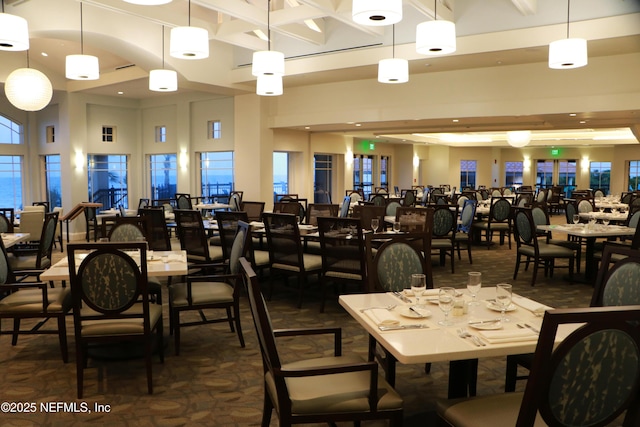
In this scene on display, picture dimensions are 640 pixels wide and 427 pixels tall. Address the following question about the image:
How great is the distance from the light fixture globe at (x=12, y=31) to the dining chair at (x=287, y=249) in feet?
9.82

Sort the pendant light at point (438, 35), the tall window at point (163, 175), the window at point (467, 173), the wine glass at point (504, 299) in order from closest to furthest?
the wine glass at point (504, 299) < the pendant light at point (438, 35) < the tall window at point (163, 175) < the window at point (467, 173)

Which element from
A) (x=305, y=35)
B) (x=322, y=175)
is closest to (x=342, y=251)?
(x=305, y=35)

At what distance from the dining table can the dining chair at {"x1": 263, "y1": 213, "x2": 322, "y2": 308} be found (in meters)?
2.61

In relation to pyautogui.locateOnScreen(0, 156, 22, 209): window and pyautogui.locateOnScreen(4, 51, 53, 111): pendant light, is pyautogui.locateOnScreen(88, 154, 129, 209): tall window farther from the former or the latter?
pyautogui.locateOnScreen(4, 51, 53, 111): pendant light

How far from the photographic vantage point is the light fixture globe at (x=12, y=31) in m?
5.11

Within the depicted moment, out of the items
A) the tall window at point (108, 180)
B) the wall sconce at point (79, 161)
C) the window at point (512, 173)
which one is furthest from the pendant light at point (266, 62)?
the window at point (512, 173)

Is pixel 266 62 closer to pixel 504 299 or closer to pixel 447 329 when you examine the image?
pixel 504 299

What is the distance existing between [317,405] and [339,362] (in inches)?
16.3

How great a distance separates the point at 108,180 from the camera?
51.1ft

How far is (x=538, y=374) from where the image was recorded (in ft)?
5.78

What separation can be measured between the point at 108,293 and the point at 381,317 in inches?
73.0

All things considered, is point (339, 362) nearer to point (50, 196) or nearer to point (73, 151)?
point (73, 151)

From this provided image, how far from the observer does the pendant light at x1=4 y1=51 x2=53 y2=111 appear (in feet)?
24.4

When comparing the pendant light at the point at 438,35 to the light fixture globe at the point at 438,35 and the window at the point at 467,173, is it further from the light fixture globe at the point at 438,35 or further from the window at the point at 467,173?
the window at the point at 467,173
